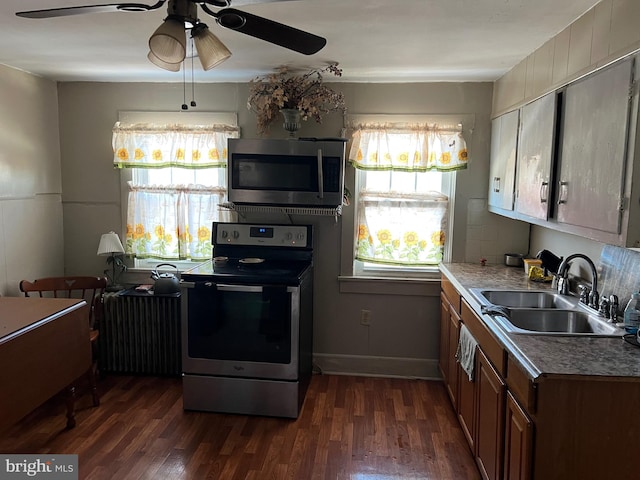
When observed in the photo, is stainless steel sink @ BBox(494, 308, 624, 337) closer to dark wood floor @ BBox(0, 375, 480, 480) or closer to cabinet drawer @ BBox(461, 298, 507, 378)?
cabinet drawer @ BBox(461, 298, 507, 378)

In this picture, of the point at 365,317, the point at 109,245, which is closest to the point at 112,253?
the point at 109,245

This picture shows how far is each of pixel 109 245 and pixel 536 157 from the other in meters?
2.90

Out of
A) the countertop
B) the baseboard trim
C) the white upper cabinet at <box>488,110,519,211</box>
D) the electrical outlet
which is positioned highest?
the white upper cabinet at <box>488,110,519,211</box>

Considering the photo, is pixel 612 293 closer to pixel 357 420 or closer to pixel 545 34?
pixel 545 34

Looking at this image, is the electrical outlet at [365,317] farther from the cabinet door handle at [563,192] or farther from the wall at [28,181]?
the wall at [28,181]

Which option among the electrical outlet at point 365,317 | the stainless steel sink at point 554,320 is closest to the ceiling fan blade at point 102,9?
the stainless steel sink at point 554,320

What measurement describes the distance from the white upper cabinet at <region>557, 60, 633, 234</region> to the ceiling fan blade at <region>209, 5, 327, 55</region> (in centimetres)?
104

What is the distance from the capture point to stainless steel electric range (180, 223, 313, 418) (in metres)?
2.93

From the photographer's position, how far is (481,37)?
7.84 feet

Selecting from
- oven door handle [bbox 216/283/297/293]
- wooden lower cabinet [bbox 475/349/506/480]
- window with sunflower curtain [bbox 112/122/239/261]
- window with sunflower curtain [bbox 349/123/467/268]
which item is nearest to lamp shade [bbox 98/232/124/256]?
window with sunflower curtain [bbox 112/122/239/261]

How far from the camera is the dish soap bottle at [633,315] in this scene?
1.87m

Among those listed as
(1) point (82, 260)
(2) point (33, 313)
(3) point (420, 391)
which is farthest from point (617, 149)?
(1) point (82, 260)

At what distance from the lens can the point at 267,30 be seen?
63.5 inches

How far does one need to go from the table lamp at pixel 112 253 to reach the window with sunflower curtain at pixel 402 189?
179 cm
